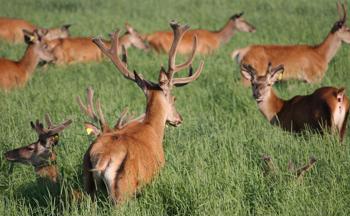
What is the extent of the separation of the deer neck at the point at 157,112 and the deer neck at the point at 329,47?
6.52 metres

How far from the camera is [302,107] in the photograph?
25.1ft

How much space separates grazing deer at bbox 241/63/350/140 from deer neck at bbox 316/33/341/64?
10.1ft

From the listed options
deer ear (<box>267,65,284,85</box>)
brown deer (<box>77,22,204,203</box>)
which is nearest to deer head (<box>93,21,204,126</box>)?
brown deer (<box>77,22,204,203</box>)

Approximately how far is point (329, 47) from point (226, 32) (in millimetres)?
4881

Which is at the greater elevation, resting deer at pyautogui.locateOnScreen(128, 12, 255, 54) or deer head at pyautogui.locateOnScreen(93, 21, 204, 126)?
deer head at pyautogui.locateOnScreen(93, 21, 204, 126)

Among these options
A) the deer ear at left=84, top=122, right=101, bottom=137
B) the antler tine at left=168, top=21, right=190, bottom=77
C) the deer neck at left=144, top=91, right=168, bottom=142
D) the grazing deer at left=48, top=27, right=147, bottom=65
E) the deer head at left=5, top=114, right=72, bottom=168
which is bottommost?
the grazing deer at left=48, top=27, right=147, bottom=65

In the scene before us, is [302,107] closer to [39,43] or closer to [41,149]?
[41,149]

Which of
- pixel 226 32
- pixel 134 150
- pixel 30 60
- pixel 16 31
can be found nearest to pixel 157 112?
pixel 134 150

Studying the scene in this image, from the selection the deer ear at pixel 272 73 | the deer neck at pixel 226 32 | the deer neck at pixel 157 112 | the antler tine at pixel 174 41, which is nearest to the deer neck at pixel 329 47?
the deer ear at pixel 272 73

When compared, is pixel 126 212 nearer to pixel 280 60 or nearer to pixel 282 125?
pixel 282 125

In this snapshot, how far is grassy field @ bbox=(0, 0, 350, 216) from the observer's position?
15.5ft

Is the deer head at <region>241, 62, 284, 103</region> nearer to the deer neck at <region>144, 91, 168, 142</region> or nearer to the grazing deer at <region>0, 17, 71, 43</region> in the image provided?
the deer neck at <region>144, 91, 168, 142</region>

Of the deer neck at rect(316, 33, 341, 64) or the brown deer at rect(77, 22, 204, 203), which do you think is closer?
the brown deer at rect(77, 22, 204, 203)

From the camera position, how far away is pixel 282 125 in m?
8.02
